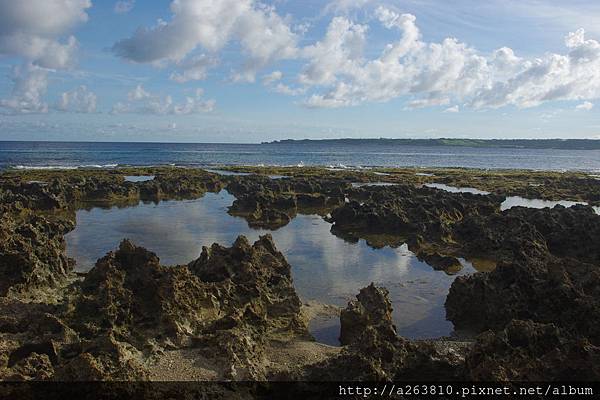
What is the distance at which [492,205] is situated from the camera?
136 feet

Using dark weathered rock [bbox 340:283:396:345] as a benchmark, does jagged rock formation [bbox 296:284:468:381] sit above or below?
above

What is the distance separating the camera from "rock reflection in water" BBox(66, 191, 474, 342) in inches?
722

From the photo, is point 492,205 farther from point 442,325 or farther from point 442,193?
point 442,325

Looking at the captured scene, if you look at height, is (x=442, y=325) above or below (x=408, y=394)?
below

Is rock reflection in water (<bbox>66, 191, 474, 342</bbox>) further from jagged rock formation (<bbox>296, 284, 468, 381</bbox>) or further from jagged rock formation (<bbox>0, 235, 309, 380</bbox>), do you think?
jagged rock formation (<bbox>296, 284, 468, 381</bbox>)

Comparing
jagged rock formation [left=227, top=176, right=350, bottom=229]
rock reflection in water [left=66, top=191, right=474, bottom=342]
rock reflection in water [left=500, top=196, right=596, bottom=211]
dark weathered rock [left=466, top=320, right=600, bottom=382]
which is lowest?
rock reflection in water [left=66, top=191, right=474, bottom=342]

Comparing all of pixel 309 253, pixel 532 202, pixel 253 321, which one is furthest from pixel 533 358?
pixel 532 202

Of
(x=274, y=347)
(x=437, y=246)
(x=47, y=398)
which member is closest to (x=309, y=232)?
(x=437, y=246)

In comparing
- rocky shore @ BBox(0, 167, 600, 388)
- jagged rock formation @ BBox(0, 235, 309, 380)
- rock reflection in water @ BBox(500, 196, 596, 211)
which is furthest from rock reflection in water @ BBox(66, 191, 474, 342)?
rock reflection in water @ BBox(500, 196, 596, 211)

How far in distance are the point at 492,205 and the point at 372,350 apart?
1358 inches

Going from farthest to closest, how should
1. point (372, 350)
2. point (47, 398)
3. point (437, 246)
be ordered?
point (437, 246) < point (372, 350) < point (47, 398)

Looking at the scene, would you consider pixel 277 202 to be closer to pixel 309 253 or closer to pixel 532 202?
pixel 309 253

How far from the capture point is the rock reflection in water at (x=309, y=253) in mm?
18328

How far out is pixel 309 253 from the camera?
86.0 feet
